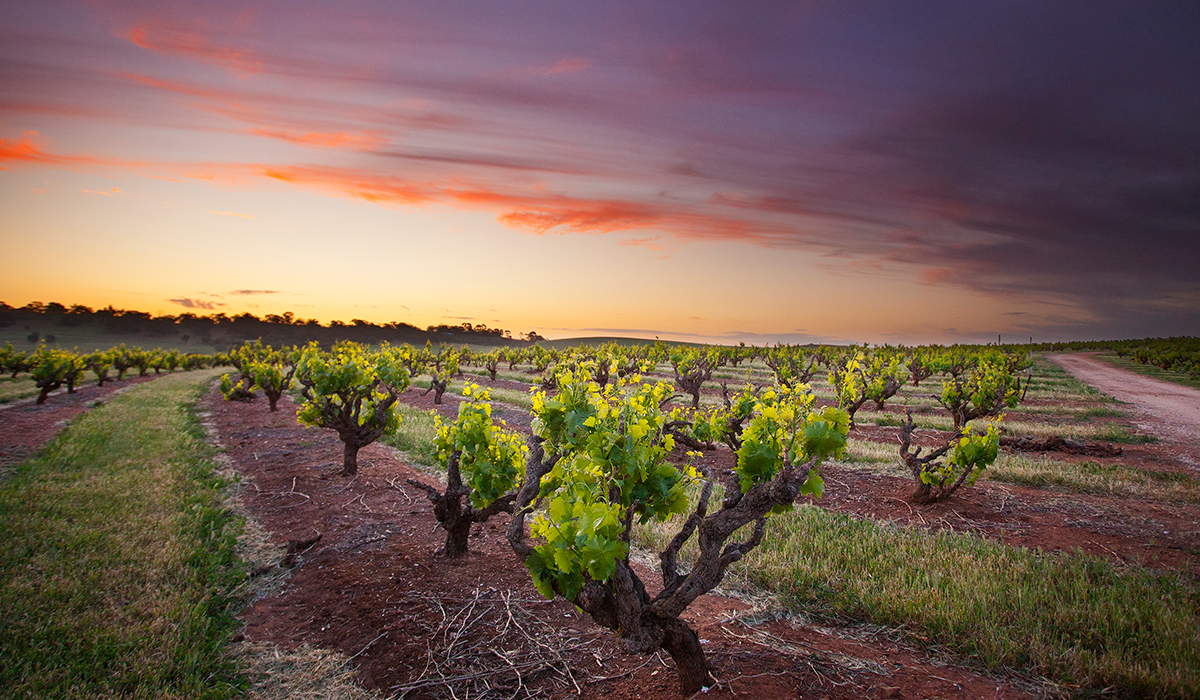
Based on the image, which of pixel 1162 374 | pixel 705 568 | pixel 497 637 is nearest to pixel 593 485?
pixel 705 568

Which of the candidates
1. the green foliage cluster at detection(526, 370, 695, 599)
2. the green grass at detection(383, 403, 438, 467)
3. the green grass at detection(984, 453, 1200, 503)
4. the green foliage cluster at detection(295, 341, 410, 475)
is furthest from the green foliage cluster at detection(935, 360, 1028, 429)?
the green foliage cluster at detection(295, 341, 410, 475)

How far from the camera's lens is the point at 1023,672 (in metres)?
5.00

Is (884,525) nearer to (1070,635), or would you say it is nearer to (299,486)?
(1070,635)

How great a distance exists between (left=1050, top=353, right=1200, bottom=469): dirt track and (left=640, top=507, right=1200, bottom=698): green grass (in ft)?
37.8

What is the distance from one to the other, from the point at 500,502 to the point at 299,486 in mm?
6890

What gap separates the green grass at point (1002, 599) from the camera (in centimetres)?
501

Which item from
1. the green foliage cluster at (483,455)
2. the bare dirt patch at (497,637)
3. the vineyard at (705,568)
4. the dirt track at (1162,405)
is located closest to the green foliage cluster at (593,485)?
the vineyard at (705,568)

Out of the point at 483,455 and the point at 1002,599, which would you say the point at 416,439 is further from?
the point at 1002,599

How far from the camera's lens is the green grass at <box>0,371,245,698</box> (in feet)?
16.3

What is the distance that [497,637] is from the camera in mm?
5715

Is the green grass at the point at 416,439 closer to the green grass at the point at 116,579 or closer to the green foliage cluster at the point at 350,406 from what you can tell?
the green foliage cluster at the point at 350,406

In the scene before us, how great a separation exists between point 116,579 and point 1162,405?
130 feet

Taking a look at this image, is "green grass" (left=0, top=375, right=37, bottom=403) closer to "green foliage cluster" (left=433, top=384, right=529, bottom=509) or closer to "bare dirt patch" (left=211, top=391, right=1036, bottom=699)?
"bare dirt patch" (left=211, top=391, right=1036, bottom=699)

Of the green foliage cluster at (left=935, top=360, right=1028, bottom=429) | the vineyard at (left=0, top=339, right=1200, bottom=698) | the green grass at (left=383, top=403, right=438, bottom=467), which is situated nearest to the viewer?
the vineyard at (left=0, top=339, right=1200, bottom=698)
